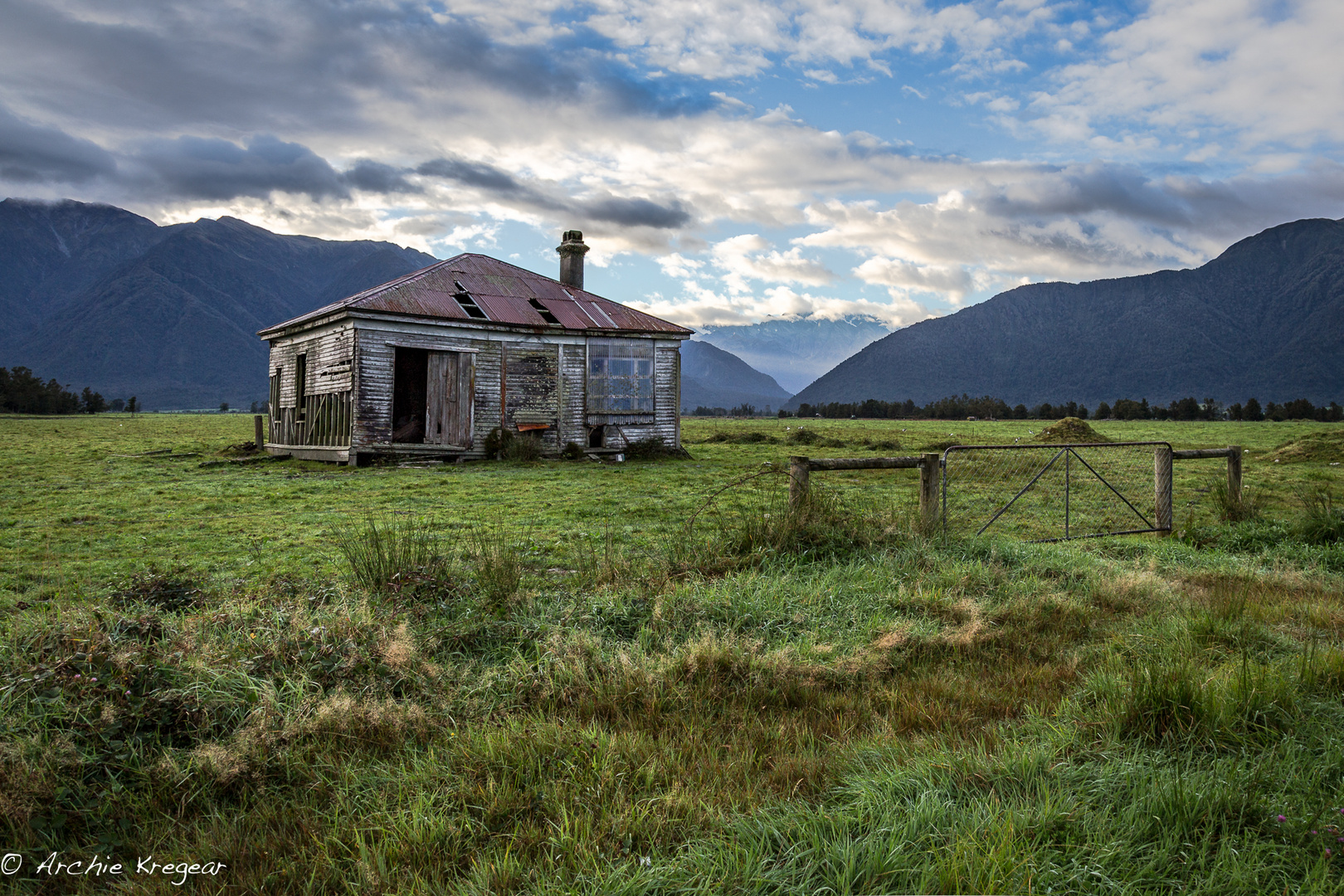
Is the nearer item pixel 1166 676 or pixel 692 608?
pixel 1166 676

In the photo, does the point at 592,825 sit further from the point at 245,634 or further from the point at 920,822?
the point at 245,634

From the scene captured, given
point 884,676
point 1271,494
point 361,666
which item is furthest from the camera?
point 1271,494

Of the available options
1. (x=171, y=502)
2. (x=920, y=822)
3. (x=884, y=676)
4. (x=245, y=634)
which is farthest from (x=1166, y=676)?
(x=171, y=502)

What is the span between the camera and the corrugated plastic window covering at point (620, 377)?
22.0 meters

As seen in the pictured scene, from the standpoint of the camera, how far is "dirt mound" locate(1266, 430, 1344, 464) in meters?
20.9

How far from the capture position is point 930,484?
7688mm

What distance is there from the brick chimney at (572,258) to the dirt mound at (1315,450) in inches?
923

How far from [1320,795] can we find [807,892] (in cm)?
207

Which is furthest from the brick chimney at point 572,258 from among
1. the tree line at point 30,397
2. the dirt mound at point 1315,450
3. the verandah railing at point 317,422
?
the tree line at point 30,397

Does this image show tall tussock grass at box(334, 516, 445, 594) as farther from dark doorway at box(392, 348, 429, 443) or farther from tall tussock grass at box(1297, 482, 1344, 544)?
dark doorway at box(392, 348, 429, 443)

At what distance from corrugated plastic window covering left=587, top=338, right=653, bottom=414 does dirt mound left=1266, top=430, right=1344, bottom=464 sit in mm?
19858

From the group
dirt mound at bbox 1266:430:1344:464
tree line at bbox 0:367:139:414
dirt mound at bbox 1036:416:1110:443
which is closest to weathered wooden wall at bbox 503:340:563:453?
dirt mound at bbox 1036:416:1110:443

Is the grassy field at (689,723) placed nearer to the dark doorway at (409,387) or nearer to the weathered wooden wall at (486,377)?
the weathered wooden wall at (486,377)

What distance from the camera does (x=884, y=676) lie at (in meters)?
4.12
